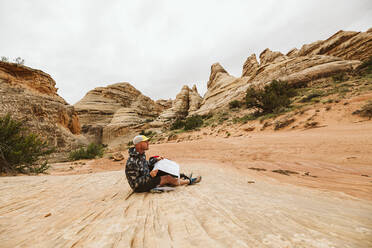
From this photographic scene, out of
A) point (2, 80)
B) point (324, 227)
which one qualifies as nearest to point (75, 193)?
point (324, 227)

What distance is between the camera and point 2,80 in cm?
1073

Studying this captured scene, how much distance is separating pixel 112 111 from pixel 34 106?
73.9 ft

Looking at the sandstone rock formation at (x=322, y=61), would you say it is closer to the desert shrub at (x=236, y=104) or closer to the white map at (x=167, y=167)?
the desert shrub at (x=236, y=104)

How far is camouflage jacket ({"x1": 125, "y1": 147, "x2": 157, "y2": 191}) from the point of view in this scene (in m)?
2.21

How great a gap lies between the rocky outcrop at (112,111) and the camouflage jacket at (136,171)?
89.2 ft

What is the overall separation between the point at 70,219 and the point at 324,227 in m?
2.10

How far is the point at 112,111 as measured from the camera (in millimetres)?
32156

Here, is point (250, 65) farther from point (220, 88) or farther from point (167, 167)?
point (167, 167)

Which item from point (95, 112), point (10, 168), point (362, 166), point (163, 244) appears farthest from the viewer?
point (95, 112)

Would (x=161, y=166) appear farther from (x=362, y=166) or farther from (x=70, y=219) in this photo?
(x=362, y=166)

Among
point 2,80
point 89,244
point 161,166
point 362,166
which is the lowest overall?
point 362,166

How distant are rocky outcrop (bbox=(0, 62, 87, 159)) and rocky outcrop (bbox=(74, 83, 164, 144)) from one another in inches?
540

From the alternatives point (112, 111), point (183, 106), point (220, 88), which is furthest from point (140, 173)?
point (112, 111)

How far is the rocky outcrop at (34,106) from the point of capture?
9.30 meters
